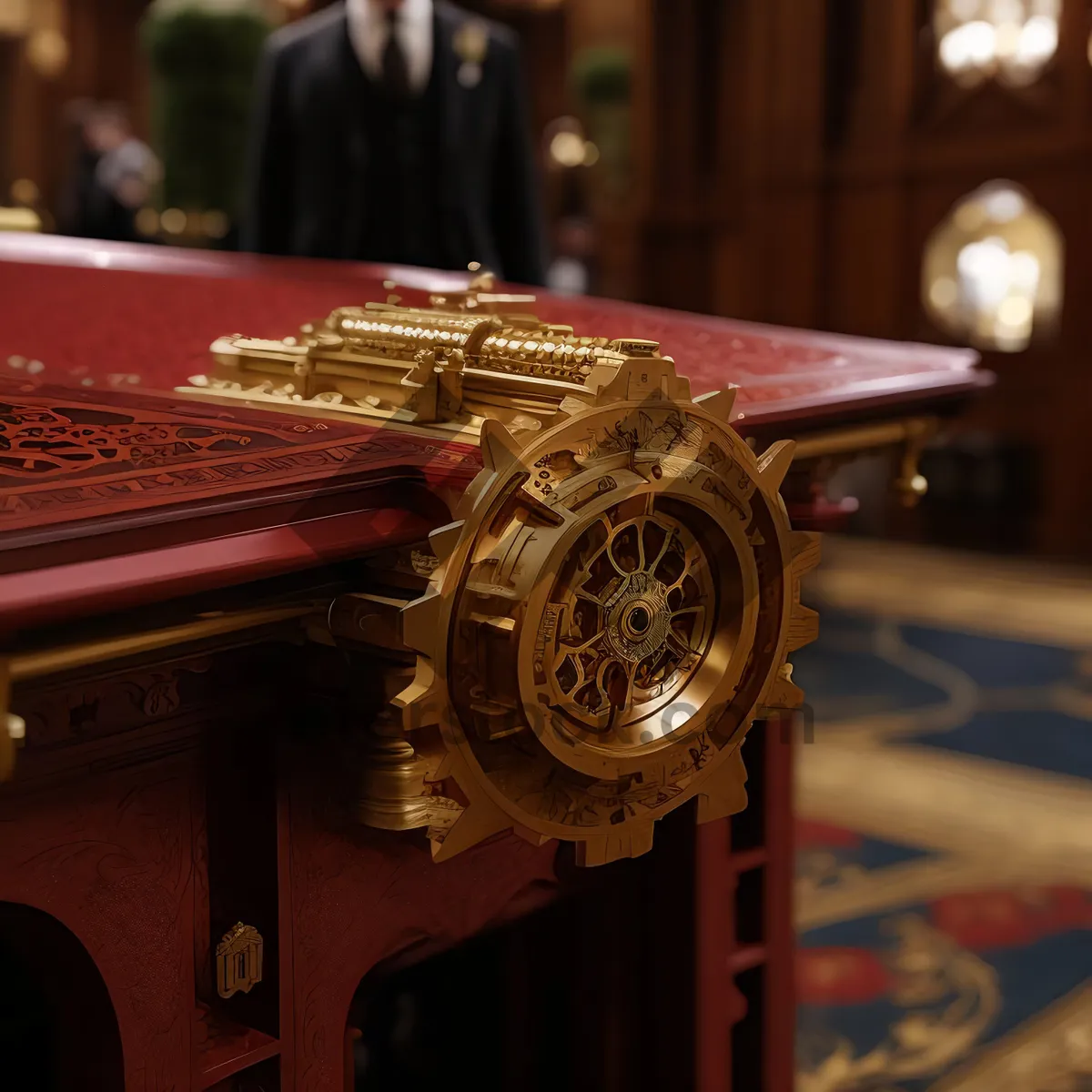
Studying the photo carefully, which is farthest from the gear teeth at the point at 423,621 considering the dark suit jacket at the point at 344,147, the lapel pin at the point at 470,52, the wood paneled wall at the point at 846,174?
the wood paneled wall at the point at 846,174

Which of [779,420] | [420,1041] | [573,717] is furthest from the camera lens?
[420,1041]

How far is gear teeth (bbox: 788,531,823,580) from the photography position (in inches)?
36.3

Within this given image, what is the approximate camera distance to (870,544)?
6.16 m

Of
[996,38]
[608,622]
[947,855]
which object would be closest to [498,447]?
[608,622]

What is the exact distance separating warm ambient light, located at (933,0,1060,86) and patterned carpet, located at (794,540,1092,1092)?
240cm

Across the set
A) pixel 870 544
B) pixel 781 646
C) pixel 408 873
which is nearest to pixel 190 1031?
pixel 408 873

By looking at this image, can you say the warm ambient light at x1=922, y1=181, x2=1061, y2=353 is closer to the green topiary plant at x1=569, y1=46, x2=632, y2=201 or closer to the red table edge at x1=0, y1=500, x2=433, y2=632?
the green topiary plant at x1=569, y1=46, x2=632, y2=201

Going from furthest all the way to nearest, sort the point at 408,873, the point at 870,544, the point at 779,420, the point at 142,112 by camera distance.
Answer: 1. the point at 142,112
2. the point at 870,544
3. the point at 779,420
4. the point at 408,873

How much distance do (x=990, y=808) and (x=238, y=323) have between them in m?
2.11

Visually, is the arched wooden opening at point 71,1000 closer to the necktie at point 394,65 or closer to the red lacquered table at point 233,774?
the red lacquered table at point 233,774

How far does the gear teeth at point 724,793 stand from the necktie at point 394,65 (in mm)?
1533

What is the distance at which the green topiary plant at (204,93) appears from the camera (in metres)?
3.11

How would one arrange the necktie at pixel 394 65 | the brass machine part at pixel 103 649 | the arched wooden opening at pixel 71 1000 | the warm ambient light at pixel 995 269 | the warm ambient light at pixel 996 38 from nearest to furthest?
the brass machine part at pixel 103 649, the arched wooden opening at pixel 71 1000, the necktie at pixel 394 65, the warm ambient light at pixel 996 38, the warm ambient light at pixel 995 269

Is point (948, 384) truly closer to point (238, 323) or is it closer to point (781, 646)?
point (781, 646)
